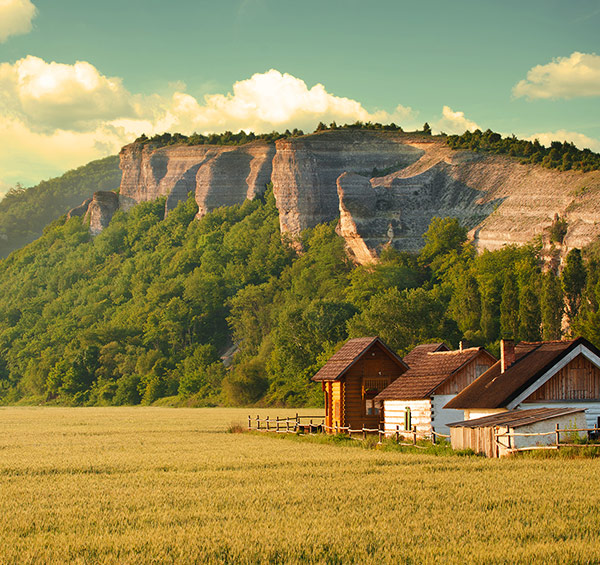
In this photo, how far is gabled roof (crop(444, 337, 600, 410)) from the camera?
3488 cm

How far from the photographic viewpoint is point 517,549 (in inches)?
622

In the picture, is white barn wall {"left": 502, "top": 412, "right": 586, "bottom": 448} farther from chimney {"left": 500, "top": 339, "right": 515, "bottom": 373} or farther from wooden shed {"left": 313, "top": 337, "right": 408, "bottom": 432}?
wooden shed {"left": 313, "top": 337, "right": 408, "bottom": 432}

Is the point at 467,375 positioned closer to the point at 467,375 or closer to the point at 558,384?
the point at 467,375

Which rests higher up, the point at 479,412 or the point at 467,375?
the point at 467,375

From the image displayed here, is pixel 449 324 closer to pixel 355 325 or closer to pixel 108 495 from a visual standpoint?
pixel 355 325

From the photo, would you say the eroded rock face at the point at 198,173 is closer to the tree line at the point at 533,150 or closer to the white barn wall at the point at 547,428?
the tree line at the point at 533,150

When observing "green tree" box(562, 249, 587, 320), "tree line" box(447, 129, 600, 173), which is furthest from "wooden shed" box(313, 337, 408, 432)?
"tree line" box(447, 129, 600, 173)

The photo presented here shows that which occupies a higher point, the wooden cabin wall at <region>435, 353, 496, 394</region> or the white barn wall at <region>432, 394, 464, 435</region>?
the wooden cabin wall at <region>435, 353, 496, 394</region>

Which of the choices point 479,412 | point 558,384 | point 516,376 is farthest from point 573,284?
point 558,384

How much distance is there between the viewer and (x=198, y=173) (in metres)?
146

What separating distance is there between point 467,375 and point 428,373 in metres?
2.52

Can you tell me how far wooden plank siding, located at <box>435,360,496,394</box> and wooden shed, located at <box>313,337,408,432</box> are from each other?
6.96 meters

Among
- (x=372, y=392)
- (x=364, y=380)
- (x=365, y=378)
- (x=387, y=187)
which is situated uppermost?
(x=387, y=187)

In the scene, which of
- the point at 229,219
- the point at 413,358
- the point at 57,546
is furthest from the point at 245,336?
the point at 57,546
